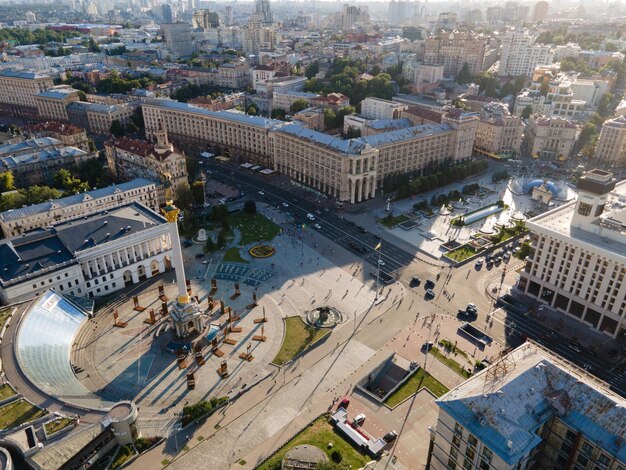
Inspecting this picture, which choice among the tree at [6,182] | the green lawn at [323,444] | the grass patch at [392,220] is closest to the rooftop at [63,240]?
the tree at [6,182]

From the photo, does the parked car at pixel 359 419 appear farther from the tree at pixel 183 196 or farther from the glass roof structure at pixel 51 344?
the tree at pixel 183 196

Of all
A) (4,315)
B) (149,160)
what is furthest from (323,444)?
(149,160)

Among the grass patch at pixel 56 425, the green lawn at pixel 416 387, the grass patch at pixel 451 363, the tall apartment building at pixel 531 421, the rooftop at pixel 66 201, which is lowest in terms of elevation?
the grass patch at pixel 451 363

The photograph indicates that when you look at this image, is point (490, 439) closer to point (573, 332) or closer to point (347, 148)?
point (573, 332)

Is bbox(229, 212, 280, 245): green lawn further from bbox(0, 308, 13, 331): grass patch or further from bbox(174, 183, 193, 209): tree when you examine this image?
bbox(0, 308, 13, 331): grass patch

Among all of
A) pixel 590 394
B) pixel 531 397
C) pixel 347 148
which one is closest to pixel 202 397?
pixel 531 397

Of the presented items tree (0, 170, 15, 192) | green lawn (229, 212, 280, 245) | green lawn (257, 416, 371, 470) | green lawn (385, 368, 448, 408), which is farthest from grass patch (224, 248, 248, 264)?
tree (0, 170, 15, 192)
